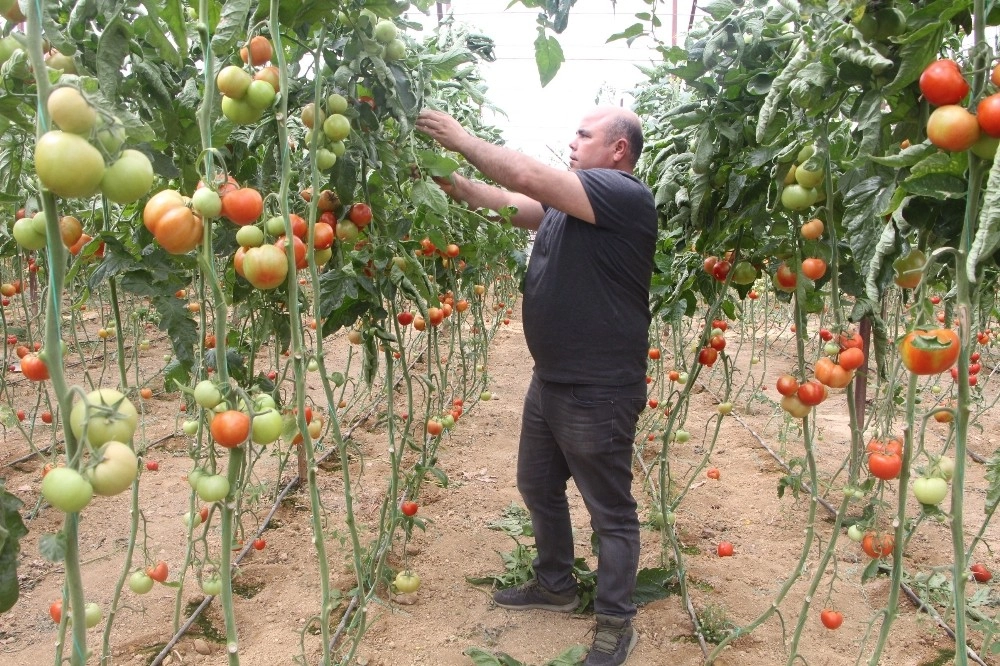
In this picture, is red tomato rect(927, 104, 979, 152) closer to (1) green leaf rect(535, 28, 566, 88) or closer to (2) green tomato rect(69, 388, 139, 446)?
(1) green leaf rect(535, 28, 566, 88)

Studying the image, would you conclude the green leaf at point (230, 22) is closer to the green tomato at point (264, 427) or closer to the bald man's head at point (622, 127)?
the green tomato at point (264, 427)

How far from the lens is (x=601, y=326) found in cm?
210

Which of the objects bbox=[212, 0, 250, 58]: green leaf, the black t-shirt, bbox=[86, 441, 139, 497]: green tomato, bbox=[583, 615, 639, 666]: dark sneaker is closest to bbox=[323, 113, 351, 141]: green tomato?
bbox=[212, 0, 250, 58]: green leaf

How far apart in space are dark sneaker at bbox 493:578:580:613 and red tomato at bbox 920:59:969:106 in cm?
199

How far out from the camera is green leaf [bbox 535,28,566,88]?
4.68ft

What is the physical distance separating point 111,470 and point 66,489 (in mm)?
42

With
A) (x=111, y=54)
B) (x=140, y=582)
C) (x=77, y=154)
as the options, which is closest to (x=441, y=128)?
(x=111, y=54)

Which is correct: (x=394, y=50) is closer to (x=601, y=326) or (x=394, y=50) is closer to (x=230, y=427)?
(x=230, y=427)

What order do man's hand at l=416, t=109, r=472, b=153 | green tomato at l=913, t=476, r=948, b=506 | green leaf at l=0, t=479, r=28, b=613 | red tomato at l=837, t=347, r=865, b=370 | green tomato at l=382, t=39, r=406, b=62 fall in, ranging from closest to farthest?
1. green leaf at l=0, t=479, r=28, b=613
2. green tomato at l=913, t=476, r=948, b=506
3. green tomato at l=382, t=39, r=406, b=62
4. red tomato at l=837, t=347, r=865, b=370
5. man's hand at l=416, t=109, r=472, b=153

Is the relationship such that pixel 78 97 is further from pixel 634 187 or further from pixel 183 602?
pixel 183 602

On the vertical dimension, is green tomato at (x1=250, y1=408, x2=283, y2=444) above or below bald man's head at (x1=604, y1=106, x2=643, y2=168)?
below

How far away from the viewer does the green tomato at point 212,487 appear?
105 centimetres

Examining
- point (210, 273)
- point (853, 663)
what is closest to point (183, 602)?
point (210, 273)

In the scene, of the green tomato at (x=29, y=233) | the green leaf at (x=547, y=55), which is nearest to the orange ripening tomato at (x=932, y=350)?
the green leaf at (x=547, y=55)
